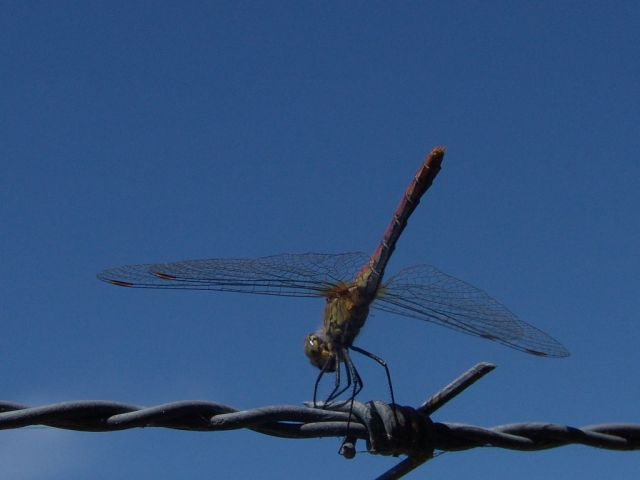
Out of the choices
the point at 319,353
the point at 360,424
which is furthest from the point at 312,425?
the point at 319,353

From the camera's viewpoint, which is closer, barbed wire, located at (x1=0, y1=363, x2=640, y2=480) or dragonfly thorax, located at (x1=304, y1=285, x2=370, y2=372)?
barbed wire, located at (x1=0, y1=363, x2=640, y2=480)

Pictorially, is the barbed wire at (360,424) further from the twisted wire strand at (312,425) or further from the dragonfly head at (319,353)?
the dragonfly head at (319,353)

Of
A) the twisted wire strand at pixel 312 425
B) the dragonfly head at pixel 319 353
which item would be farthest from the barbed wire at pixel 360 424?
the dragonfly head at pixel 319 353

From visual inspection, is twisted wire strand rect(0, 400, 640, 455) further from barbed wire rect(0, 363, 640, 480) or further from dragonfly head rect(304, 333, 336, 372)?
dragonfly head rect(304, 333, 336, 372)

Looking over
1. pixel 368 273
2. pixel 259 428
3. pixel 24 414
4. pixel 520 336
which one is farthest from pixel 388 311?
pixel 24 414

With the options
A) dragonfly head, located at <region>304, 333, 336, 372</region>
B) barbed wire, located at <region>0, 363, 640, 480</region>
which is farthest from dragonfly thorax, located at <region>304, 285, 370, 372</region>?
barbed wire, located at <region>0, 363, 640, 480</region>

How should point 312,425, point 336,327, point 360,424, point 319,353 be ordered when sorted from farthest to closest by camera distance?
point 336,327 → point 319,353 → point 360,424 → point 312,425

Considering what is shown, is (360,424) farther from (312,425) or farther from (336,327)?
(336,327)
